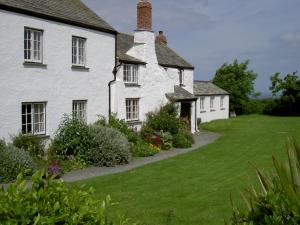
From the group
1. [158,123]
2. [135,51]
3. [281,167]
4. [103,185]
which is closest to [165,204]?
[103,185]

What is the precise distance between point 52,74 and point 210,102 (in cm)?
Answer: 2704

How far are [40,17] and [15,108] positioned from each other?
409 centimetres

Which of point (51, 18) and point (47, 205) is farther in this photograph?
point (51, 18)

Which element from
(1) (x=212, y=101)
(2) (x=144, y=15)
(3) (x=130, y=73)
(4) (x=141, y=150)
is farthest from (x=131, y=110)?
(1) (x=212, y=101)

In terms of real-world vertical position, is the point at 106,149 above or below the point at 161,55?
below

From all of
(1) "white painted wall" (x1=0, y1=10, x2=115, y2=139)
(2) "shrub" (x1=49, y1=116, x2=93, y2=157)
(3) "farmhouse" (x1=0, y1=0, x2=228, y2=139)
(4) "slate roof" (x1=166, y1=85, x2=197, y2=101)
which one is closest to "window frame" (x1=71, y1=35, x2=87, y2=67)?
(3) "farmhouse" (x1=0, y1=0, x2=228, y2=139)

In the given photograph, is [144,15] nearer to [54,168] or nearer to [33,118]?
[33,118]

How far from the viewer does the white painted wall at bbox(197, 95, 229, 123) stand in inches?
1606

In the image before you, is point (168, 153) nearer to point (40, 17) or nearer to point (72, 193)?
point (40, 17)

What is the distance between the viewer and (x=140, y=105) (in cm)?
2498

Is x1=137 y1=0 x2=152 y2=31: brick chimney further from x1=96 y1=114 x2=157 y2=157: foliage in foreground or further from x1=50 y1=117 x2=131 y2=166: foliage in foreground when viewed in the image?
x1=50 y1=117 x2=131 y2=166: foliage in foreground

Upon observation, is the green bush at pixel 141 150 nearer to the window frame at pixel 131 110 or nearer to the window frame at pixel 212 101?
the window frame at pixel 131 110

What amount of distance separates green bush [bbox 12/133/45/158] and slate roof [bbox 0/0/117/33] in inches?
196

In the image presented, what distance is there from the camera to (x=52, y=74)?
18141mm
